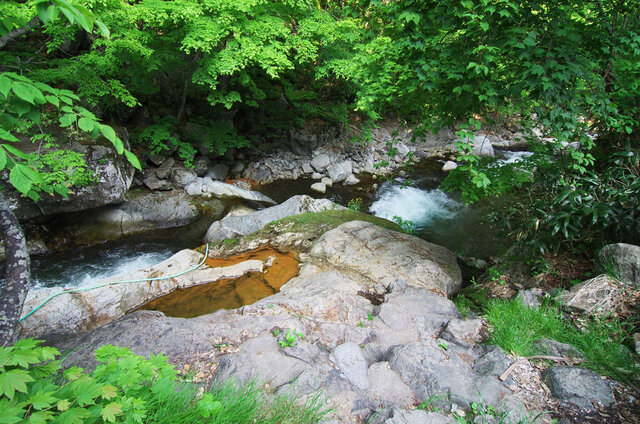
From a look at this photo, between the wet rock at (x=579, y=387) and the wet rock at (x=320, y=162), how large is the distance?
11546mm

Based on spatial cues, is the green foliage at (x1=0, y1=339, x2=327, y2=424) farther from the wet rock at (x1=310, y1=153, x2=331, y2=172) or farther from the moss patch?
the wet rock at (x1=310, y1=153, x2=331, y2=172)

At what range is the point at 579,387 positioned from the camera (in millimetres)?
2340

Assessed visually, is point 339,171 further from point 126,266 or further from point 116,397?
point 116,397

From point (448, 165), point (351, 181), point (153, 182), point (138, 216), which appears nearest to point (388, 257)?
point (138, 216)

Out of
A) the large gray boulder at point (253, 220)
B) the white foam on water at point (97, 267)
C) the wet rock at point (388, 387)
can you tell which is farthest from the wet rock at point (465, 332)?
the white foam on water at point (97, 267)

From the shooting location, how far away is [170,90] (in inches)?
444

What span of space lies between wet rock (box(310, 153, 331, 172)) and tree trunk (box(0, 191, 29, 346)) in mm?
11464

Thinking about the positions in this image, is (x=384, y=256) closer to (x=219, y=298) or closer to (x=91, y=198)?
(x=219, y=298)

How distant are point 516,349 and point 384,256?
2.90m

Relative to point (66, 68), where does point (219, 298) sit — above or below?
below

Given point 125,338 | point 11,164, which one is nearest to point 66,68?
point 125,338

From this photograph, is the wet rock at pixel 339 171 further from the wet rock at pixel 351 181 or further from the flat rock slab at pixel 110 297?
the flat rock slab at pixel 110 297

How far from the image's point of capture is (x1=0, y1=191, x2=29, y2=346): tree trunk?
7.53 ft

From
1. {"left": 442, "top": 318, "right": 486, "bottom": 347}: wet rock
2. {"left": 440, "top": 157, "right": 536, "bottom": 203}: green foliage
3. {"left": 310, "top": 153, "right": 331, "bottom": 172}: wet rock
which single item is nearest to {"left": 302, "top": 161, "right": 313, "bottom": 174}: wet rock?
{"left": 310, "top": 153, "right": 331, "bottom": 172}: wet rock
